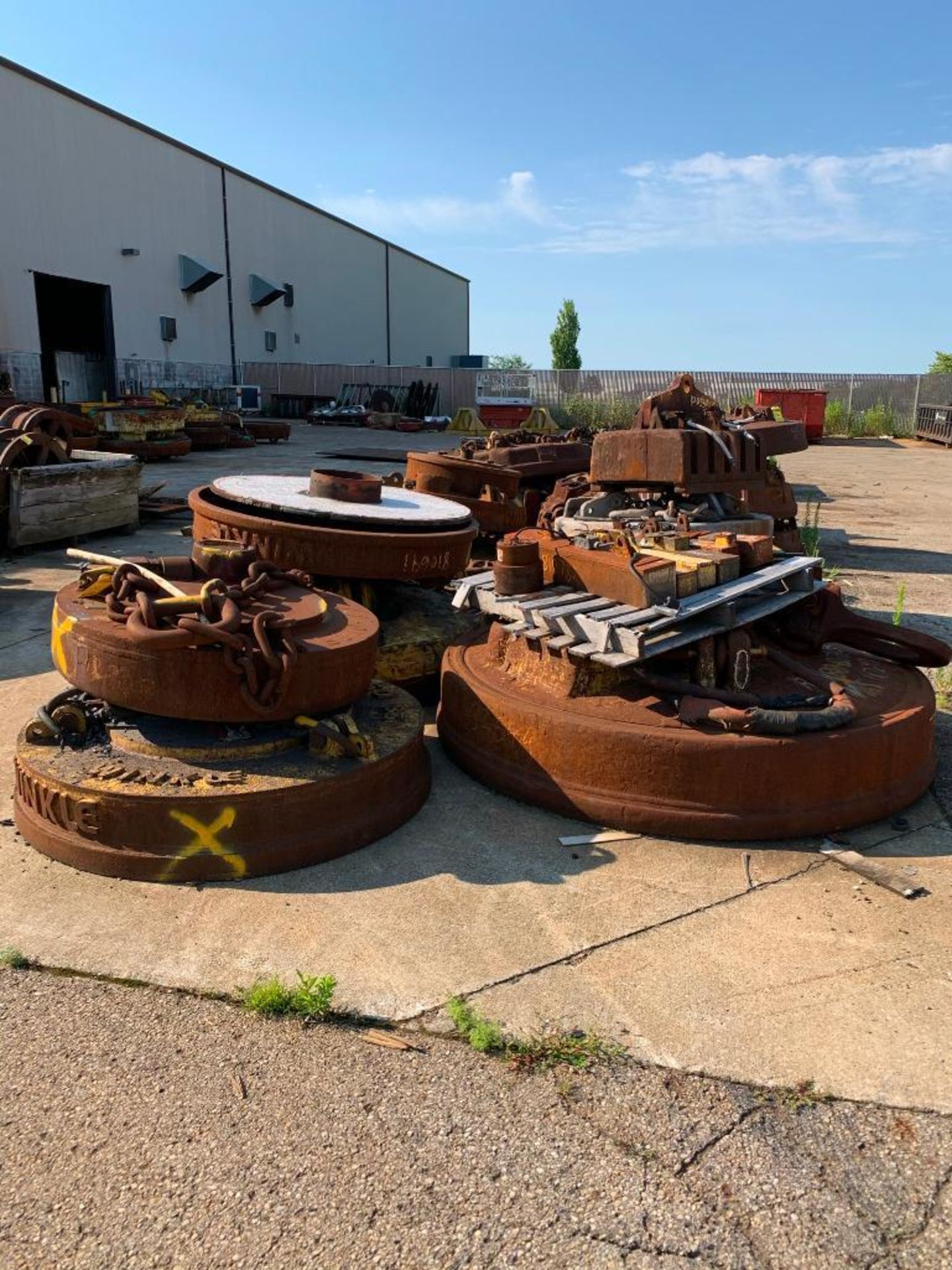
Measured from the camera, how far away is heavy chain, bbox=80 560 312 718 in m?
3.15

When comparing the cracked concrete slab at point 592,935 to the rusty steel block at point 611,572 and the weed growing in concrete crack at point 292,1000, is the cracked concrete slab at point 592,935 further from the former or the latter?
the rusty steel block at point 611,572

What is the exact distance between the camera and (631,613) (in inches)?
147

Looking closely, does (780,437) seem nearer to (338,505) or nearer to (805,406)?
(338,505)

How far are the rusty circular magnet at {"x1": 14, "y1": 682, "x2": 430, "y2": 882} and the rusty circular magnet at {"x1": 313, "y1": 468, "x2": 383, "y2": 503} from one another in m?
1.86

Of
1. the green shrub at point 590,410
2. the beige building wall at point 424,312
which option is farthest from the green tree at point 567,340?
the green shrub at point 590,410

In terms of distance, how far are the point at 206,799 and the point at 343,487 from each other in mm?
2443

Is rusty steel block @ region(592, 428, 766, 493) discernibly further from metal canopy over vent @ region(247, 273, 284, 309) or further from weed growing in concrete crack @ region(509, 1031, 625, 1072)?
metal canopy over vent @ region(247, 273, 284, 309)

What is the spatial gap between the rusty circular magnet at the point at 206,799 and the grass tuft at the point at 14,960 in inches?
17.6

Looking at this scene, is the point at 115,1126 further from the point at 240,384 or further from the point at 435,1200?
the point at 240,384

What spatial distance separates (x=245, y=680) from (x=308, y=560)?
145 centimetres

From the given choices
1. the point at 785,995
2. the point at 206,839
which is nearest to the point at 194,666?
the point at 206,839

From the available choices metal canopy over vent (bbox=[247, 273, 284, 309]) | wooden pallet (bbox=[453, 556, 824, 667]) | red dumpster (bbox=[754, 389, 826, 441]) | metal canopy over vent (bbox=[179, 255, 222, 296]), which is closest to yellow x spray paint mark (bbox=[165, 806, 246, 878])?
wooden pallet (bbox=[453, 556, 824, 667])

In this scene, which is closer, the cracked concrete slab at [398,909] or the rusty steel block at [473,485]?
the cracked concrete slab at [398,909]

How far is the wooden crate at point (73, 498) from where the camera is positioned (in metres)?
8.86
